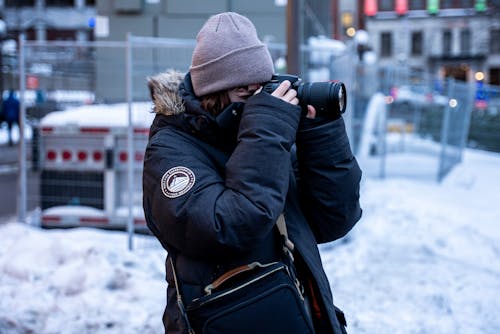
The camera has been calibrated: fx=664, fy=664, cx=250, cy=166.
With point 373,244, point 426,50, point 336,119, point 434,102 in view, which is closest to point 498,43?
point 426,50

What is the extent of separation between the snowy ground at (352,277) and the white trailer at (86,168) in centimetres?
20

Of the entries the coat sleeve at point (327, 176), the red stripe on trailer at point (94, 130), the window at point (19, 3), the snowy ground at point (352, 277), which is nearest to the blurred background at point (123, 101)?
the red stripe on trailer at point (94, 130)

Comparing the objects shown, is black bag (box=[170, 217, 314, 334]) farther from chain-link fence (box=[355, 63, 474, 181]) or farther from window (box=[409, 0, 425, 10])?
window (box=[409, 0, 425, 10])

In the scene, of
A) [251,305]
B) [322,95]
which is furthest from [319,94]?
[251,305]

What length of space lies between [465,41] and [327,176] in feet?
218

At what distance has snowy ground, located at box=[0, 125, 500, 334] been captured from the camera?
186 inches

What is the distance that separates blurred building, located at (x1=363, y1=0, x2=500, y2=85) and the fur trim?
6169 cm

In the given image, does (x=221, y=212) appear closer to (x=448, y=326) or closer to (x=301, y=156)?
(x=301, y=156)

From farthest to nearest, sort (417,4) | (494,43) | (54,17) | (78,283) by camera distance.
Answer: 1. (494,43)
2. (417,4)
3. (54,17)
4. (78,283)

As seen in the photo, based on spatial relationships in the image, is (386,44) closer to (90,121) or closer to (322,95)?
(90,121)

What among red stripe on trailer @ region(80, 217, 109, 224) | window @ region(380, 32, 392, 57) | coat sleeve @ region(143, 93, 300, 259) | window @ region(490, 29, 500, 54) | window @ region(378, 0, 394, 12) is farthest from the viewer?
window @ region(380, 32, 392, 57)

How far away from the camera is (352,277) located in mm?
5797

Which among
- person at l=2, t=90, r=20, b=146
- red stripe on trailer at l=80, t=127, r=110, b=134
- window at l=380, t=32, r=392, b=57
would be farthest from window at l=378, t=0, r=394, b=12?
red stripe on trailer at l=80, t=127, r=110, b=134

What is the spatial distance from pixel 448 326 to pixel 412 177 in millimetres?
7378
